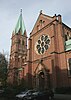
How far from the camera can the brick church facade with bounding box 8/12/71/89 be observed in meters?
30.5

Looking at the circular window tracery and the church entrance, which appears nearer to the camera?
the church entrance

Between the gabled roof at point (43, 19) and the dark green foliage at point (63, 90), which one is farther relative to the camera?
the gabled roof at point (43, 19)

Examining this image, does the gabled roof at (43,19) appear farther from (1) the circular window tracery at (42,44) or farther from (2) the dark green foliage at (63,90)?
(2) the dark green foliage at (63,90)

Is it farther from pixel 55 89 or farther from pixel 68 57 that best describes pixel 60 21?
pixel 55 89

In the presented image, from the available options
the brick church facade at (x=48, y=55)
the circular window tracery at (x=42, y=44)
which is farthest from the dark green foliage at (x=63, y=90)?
the circular window tracery at (x=42, y=44)

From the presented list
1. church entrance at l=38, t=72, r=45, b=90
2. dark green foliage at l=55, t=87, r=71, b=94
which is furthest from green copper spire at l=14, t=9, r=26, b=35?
dark green foliage at l=55, t=87, r=71, b=94

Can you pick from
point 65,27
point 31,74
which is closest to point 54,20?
point 65,27

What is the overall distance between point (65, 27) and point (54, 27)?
4039mm

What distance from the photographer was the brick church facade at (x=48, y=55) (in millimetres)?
30466

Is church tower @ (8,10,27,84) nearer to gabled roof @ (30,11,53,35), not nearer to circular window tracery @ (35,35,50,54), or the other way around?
gabled roof @ (30,11,53,35)

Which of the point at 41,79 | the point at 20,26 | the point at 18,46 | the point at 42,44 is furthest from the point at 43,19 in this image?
the point at 20,26

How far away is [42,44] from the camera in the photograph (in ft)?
124

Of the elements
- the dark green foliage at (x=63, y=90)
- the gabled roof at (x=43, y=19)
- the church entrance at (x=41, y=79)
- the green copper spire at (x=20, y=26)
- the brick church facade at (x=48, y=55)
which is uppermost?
the green copper spire at (x=20, y=26)

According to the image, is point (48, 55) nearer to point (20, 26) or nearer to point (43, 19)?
point (43, 19)
